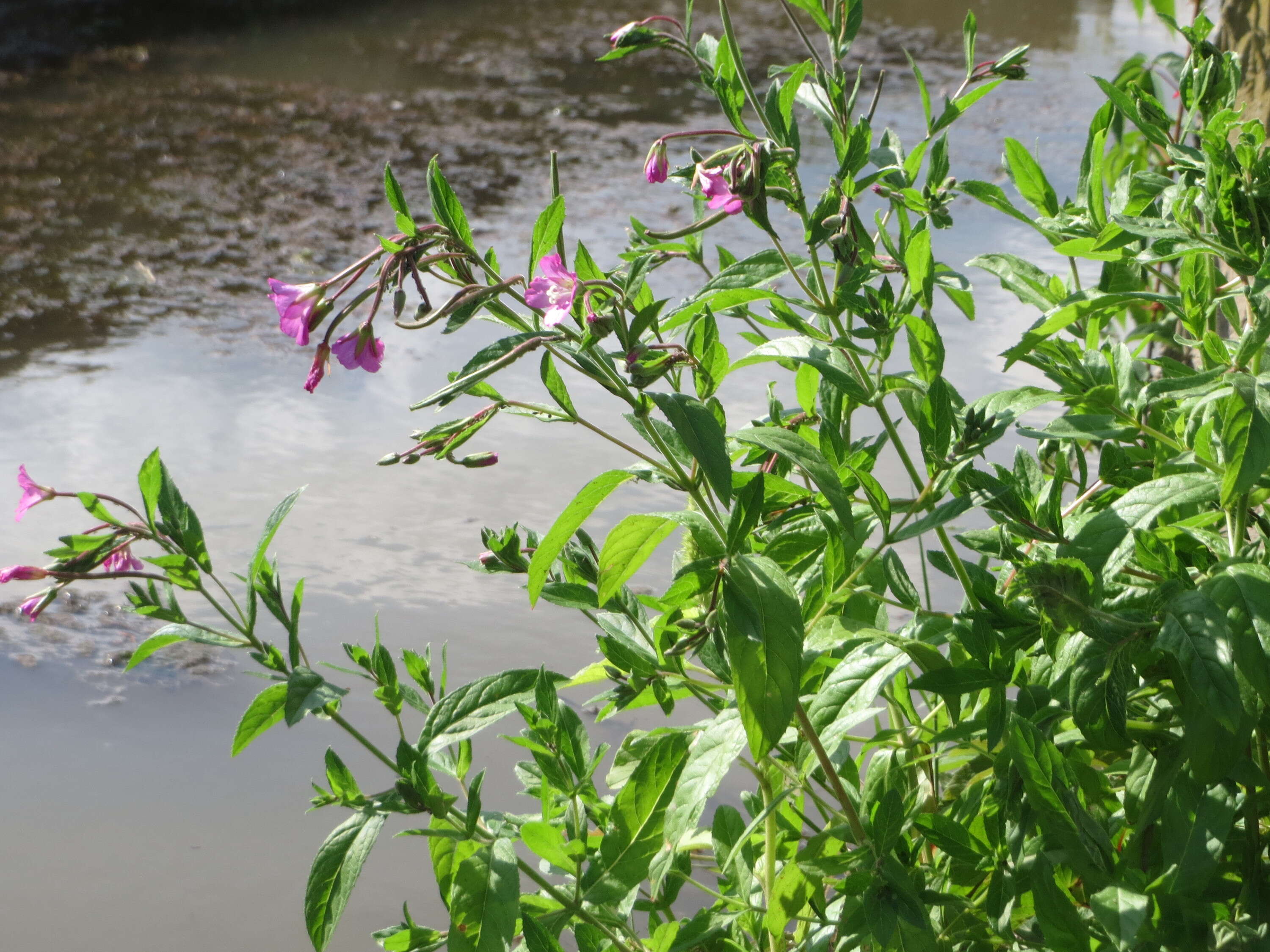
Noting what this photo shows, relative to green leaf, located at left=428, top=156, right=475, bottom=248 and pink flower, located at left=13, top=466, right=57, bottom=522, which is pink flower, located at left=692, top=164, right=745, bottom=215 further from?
pink flower, located at left=13, top=466, right=57, bottom=522

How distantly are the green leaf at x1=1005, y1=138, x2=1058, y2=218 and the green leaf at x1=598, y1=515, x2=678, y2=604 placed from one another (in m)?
0.60

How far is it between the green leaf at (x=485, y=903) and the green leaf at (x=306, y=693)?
154 millimetres

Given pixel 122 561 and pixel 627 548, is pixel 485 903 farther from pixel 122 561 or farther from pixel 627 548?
pixel 122 561

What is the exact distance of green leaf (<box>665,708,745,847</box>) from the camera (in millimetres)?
799

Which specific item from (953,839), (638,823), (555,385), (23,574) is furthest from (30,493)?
(953,839)

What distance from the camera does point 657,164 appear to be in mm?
942

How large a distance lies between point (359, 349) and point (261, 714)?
0.91ft

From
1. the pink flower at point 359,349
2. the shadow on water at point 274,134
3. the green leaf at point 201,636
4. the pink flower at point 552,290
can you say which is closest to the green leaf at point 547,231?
the pink flower at point 552,290

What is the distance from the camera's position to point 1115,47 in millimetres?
6410

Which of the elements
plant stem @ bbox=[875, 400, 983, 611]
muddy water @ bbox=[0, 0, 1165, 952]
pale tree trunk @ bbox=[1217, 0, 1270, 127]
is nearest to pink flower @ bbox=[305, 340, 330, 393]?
plant stem @ bbox=[875, 400, 983, 611]

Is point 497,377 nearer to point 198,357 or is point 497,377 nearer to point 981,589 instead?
point 198,357

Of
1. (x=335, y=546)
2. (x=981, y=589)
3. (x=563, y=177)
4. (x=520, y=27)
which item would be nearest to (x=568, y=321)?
(x=981, y=589)

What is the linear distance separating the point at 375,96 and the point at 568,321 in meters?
4.76

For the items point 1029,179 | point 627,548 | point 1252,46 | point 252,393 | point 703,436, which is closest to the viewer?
point 703,436
